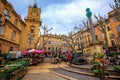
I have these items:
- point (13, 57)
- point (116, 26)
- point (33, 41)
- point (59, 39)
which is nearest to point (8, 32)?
point (13, 57)

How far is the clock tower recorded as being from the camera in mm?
32312

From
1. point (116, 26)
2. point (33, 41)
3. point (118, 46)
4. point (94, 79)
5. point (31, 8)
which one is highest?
point (31, 8)

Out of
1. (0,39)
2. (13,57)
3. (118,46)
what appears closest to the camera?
(0,39)

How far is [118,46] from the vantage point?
31.5 meters

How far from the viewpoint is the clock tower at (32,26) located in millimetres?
32312

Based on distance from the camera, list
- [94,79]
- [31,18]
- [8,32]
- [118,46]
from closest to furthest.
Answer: [94,79] → [8,32] → [118,46] → [31,18]

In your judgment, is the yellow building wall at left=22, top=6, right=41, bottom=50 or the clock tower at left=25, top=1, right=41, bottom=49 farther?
the clock tower at left=25, top=1, right=41, bottom=49

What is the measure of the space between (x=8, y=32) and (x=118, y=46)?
3110cm

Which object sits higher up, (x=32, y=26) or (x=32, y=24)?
(x=32, y=24)

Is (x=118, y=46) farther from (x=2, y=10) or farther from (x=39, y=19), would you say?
(x=2, y=10)

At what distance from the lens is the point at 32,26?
3397 centimetres

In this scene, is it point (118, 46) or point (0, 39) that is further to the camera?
point (118, 46)

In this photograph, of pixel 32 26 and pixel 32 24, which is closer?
pixel 32 26

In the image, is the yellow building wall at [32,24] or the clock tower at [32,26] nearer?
the yellow building wall at [32,24]
